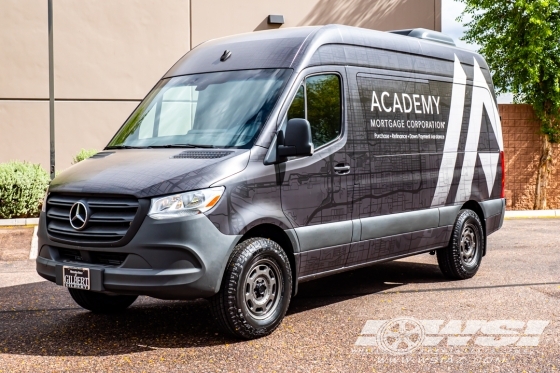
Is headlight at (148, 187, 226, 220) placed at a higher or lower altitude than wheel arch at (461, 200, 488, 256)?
higher

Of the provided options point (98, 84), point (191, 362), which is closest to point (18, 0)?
point (98, 84)

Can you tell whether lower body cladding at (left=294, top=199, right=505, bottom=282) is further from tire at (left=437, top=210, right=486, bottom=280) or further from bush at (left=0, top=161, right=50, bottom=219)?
bush at (left=0, top=161, right=50, bottom=219)

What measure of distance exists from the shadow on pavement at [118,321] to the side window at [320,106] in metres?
1.69

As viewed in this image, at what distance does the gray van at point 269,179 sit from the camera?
19.0ft

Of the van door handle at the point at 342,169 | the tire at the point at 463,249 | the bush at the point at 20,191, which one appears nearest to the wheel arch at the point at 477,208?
the tire at the point at 463,249

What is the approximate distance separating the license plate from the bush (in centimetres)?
861

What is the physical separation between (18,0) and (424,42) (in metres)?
11.4

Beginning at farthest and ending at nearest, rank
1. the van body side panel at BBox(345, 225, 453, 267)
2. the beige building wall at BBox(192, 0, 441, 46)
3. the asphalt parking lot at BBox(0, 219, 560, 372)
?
1. the beige building wall at BBox(192, 0, 441, 46)
2. the van body side panel at BBox(345, 225, 453, 267)
3. the asphalt parking lot at BBox(0, 219, 560, 372)

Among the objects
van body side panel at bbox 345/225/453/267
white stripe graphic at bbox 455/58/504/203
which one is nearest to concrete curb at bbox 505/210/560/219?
white stripe graphic at bbox 455/58/504/203

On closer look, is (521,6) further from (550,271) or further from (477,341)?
(477,341)

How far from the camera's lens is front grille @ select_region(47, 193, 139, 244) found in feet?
19.1

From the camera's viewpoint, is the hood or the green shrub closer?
the hood

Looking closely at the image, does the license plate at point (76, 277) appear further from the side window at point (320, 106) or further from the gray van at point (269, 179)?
the side window at point (320, 106)

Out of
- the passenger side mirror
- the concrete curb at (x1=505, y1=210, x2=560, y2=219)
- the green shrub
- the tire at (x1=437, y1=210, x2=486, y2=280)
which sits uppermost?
the passenger side mirror
